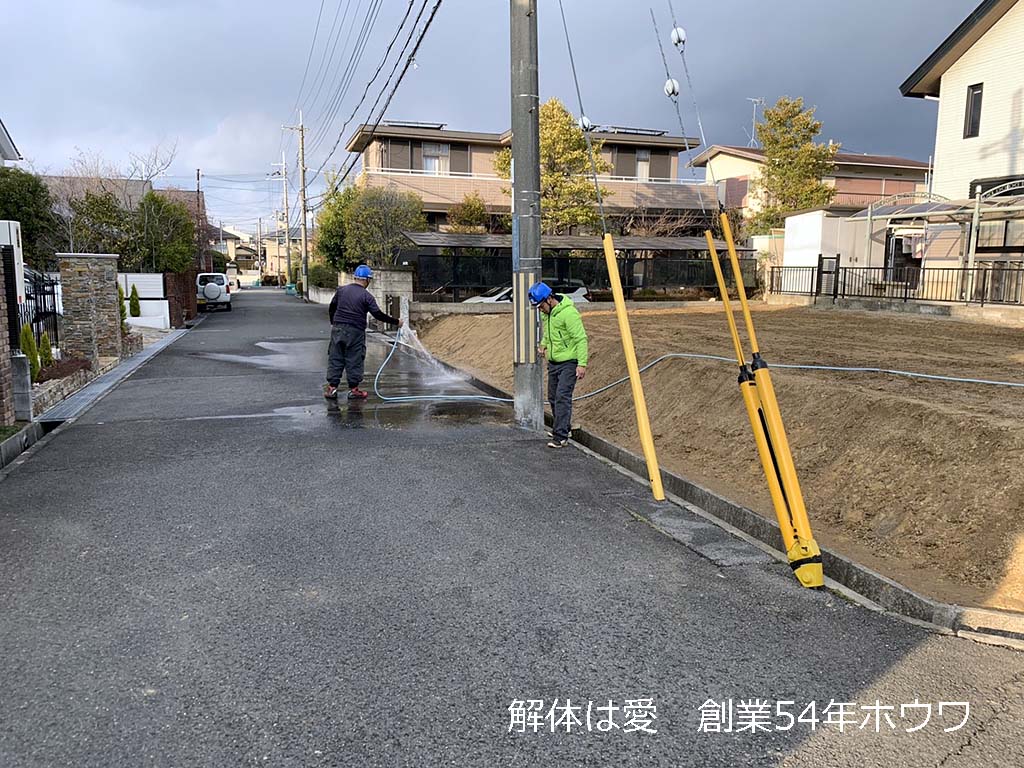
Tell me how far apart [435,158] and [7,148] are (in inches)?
741

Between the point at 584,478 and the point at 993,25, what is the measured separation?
2356 cm

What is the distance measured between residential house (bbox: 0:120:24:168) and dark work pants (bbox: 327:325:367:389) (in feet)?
71.6

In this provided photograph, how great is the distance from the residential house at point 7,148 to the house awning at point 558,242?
1396 cm

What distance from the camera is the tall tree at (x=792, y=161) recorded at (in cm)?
3256

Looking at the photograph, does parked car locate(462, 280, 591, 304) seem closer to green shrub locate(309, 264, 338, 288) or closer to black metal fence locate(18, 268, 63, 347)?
black metal fence locate(18, 268, 63, 347)

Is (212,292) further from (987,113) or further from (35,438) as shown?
(987,113)

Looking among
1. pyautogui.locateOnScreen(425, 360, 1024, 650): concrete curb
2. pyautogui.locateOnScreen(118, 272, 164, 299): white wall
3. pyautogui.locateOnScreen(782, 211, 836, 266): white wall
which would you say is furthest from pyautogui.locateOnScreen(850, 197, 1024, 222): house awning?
pyautogui.locateOnScreen(118, 272, 164, 299): white wall

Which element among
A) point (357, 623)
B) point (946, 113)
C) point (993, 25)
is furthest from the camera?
point (946, 113)

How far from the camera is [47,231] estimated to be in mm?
26719

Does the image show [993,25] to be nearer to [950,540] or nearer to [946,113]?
[946,113]

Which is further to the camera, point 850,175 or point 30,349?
point 850,175

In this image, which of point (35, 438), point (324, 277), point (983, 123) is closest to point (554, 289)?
point (983, 123)

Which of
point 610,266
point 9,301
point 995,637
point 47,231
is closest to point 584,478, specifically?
point 610,266

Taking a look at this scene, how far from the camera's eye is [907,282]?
22812 mm
